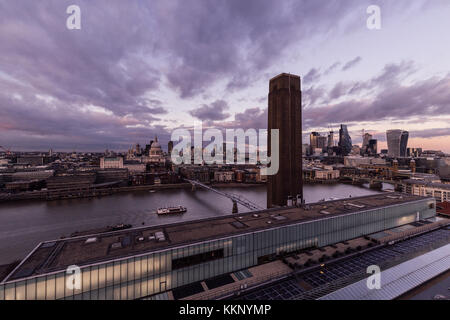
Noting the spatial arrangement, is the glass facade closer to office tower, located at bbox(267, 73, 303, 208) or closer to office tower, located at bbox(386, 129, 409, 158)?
office tower, located at bbox(267, 73, 303, 208)

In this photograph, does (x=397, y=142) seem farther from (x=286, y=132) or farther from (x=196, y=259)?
(x=196, y=259)

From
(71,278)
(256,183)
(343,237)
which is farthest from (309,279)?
(256,183)

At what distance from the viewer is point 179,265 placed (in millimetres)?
16203

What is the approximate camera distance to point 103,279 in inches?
549

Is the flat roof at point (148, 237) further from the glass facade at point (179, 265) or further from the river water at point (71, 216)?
the river water at point (71, 216)

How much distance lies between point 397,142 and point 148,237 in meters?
235

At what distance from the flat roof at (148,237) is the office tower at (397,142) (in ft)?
685

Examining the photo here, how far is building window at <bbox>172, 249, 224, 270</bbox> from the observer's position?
16156mm

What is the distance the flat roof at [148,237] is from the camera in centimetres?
1433

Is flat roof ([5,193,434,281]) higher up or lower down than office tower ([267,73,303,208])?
lower down

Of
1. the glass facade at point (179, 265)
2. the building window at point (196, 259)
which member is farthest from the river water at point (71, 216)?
the building window at point (196, 259)

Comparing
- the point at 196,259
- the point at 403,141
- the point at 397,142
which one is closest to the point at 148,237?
the point at 196,259

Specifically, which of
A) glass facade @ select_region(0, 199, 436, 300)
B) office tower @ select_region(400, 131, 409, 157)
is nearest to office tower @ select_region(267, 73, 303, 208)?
glass facade @ select_region(0, 199, 436, 300)
